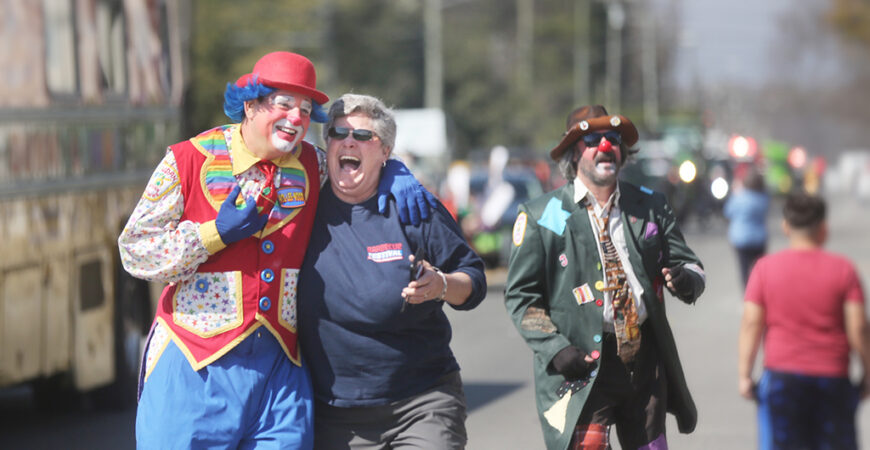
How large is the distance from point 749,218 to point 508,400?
20.8 feet

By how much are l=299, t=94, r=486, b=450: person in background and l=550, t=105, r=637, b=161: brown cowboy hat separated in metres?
0.82

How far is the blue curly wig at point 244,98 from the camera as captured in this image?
193 inches

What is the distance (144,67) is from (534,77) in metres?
68.8

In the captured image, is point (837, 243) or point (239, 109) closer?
point (239, 109)

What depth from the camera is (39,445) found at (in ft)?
31.2

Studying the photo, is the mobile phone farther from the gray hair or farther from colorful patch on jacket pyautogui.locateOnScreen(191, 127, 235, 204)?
colorful patch on jacket pyautogui.locateOnScreen(191, 127, 235, 204)

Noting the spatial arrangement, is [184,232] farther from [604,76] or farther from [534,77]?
[604,76]

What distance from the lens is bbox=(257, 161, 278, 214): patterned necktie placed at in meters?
4.84

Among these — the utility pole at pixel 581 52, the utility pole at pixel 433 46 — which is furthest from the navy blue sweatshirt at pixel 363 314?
the utility pole at pixel 581 52

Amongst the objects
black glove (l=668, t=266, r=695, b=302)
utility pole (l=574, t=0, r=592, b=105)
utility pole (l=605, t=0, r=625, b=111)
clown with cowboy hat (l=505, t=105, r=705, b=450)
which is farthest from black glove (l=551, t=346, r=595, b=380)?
utility pole (l=605, t=0, r=625, b=111)

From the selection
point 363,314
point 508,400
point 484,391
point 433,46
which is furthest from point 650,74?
point 363,314

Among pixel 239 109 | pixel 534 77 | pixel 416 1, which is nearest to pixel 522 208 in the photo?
pixel 239 109

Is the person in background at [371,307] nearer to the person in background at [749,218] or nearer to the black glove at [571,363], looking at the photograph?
the black glove at [571,363]

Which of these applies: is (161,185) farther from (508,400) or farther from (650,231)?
(508,400)
